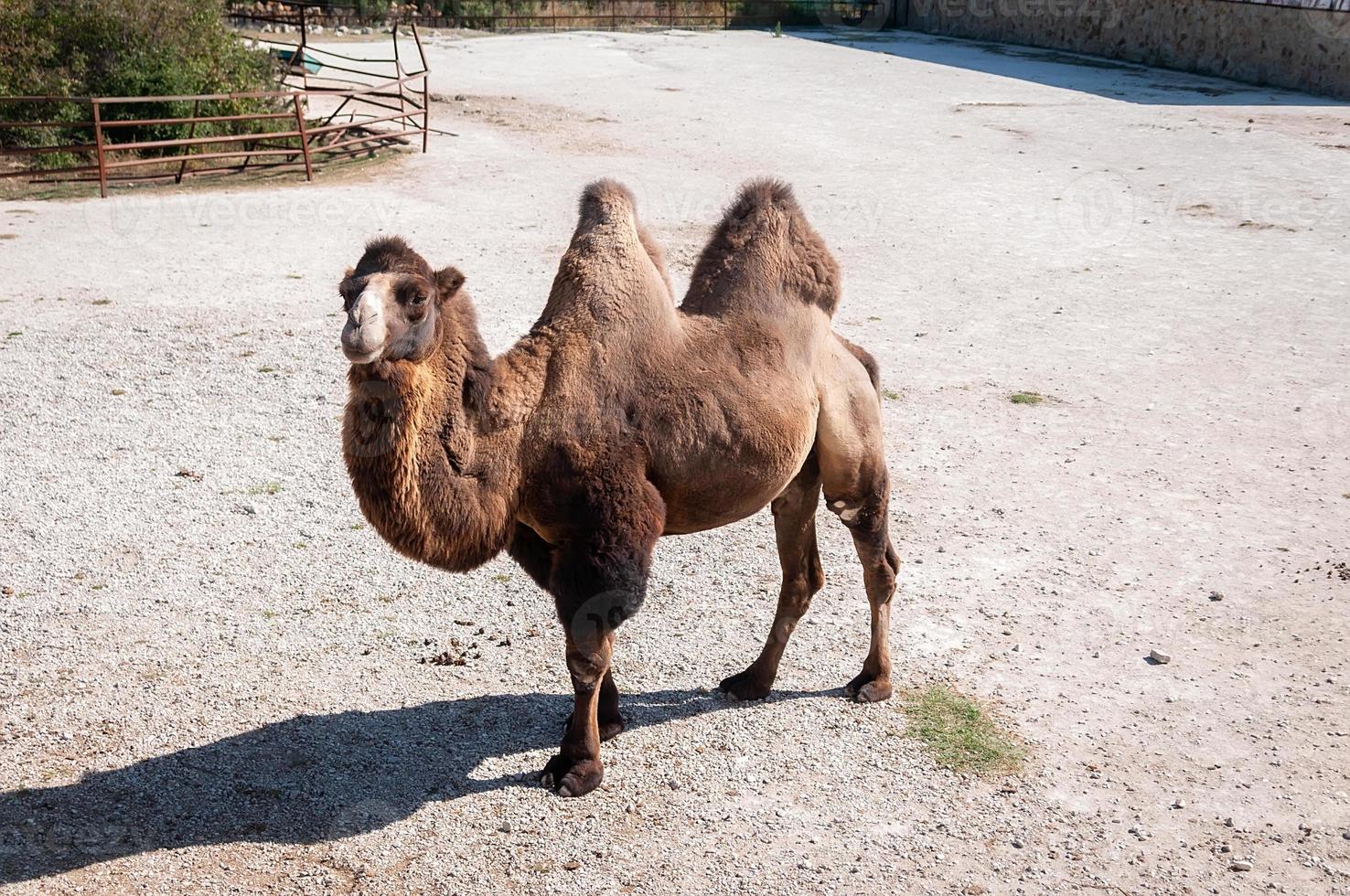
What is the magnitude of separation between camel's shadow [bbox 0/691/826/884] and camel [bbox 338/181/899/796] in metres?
0.36

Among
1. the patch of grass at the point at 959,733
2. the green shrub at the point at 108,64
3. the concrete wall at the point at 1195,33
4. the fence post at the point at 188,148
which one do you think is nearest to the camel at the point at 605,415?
the patch of grass at the point at 959,733

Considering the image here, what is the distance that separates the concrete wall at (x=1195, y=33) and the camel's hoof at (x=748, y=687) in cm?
2426

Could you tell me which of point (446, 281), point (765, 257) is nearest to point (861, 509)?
point (765, 257)

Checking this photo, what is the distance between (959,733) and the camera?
5148 mm

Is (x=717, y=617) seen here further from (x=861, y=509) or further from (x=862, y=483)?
(x=862, y=483)

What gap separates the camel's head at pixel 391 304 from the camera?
142 inches

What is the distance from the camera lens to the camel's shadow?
173 inches

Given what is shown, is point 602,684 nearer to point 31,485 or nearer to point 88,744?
point 88,744

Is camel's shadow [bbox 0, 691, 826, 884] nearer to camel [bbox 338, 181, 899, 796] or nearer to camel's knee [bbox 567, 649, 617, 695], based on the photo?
camel [bbox 338, 181, 899, 796]

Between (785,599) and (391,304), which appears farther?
(785,599)

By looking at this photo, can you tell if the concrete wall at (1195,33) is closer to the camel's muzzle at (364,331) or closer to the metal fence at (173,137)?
the metal fence at (173,137)

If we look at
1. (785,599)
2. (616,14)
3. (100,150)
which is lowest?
(785,599)

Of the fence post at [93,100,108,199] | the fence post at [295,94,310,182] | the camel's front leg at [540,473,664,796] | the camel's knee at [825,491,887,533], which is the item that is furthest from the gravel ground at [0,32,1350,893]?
the fence post at [295,94,310,182]

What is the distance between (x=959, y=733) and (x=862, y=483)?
112 centimetres
